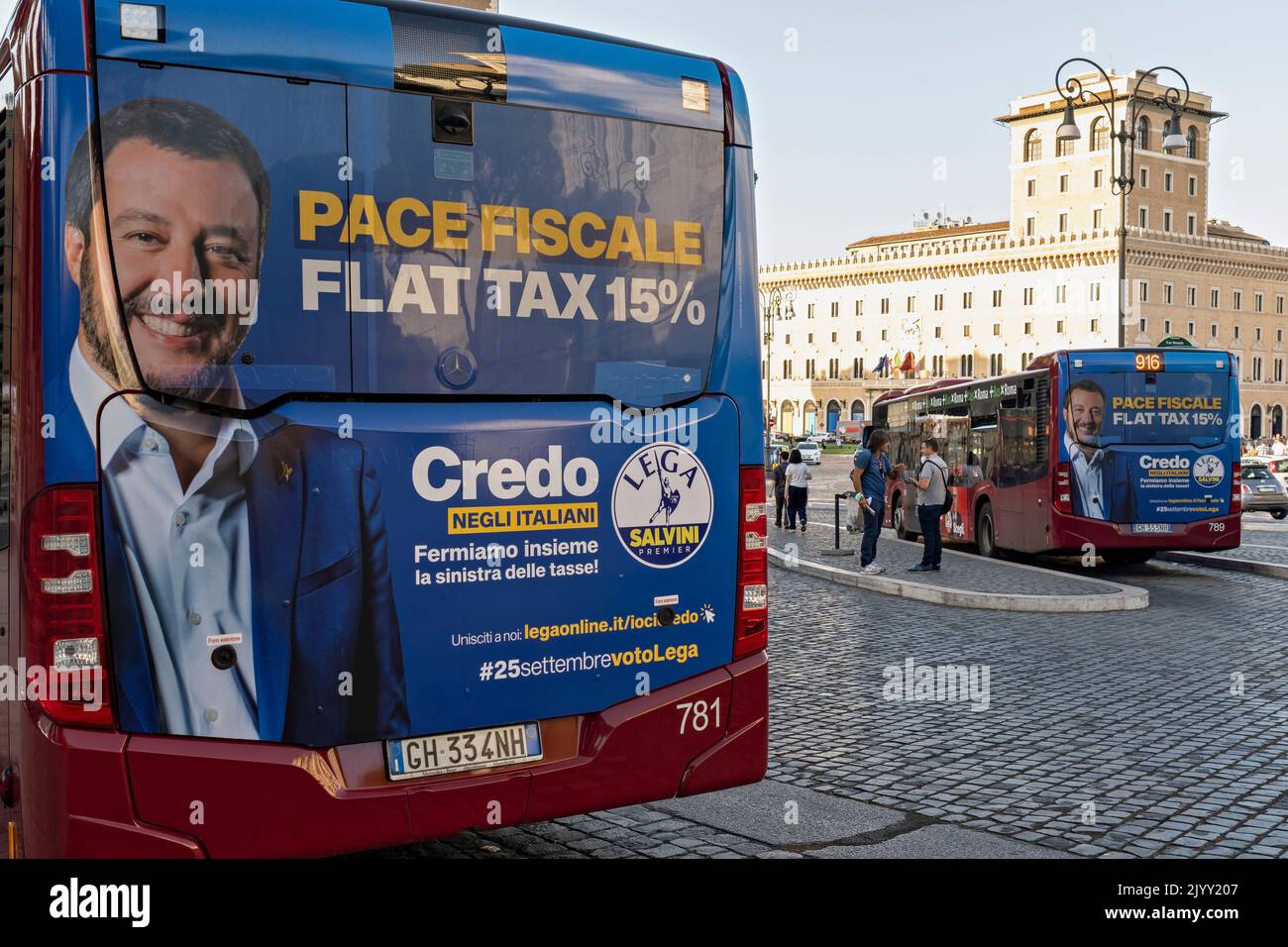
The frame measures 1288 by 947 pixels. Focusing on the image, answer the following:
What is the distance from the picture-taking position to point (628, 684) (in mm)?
4613

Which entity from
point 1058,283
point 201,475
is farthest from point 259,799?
point 1058,283

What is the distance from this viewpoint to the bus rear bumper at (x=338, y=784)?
148 inches

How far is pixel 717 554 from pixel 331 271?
1.62 m

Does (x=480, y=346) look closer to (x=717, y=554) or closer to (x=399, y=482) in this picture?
(x=399, y=482)

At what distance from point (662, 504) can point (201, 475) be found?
151 cm

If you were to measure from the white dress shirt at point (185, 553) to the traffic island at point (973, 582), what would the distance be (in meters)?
10.0

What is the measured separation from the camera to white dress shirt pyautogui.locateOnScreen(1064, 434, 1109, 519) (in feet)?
52.8

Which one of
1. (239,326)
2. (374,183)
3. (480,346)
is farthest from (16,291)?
(480,346)

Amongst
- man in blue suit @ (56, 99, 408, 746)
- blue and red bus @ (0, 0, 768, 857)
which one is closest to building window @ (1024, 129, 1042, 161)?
blue and red bus @ (0, 0, 768, 857)

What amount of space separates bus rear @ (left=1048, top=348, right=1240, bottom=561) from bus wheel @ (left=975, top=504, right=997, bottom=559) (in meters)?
2.67

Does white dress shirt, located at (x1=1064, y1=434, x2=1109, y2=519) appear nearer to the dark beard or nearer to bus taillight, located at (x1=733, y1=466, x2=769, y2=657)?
bus taillight, located at (x1=733, y1=466, x2=769, y2=657)

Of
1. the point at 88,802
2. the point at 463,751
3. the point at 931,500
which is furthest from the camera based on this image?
the point at 931,500

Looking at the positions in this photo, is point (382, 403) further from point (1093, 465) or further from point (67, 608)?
point (1093, 465)

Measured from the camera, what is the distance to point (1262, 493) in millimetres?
32156
